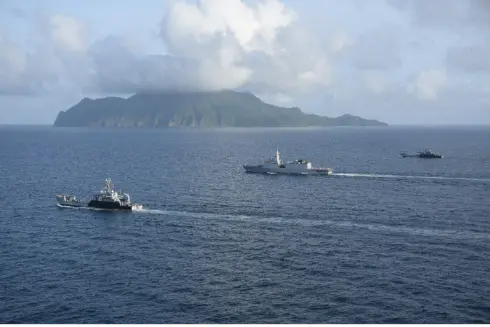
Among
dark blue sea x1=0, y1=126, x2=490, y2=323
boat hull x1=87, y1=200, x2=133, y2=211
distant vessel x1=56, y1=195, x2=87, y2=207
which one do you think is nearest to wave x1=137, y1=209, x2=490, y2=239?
dark blue sea x1=0, y1=126, x2=490, y2=323

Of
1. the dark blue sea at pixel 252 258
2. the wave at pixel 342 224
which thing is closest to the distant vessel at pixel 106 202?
the dark blue sea at pixel 252 258

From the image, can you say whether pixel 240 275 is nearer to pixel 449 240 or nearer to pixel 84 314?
pixel 84 314

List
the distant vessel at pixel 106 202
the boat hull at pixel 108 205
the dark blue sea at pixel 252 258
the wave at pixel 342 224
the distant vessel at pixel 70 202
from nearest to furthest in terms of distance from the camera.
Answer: the dark blue sea at pixel 252 258 < the wave at pixel 342 224 < the boat hull at pixel 108 205 < the distant vessel at pixel 106 202 < the distant vessel at pixel 70 202

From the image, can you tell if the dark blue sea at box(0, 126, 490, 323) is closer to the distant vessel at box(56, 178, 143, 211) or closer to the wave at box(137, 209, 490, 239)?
the wave at box(137, 209, 490, 239)

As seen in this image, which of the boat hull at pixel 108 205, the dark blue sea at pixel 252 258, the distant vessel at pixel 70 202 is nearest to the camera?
the dark blue sea at pixel 252 258

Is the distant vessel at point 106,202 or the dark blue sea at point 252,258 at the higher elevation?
the distant vessel at point 106,202

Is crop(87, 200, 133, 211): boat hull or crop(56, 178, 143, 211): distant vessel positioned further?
crop(56, 178, 143, 211): distant vessel

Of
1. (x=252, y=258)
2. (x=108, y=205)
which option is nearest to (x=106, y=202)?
(x=108, y=205)

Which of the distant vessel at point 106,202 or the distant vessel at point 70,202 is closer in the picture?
the distant vessel at point 106,202

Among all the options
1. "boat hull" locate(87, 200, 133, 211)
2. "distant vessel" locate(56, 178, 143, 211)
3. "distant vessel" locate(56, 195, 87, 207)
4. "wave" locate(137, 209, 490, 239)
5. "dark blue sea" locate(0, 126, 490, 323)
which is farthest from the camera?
"distant vessel" locate(56, 195, 87, 207)

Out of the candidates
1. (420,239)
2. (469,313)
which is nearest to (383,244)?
(420,239)

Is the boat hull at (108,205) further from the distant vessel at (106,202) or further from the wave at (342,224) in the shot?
the wave at (342,224)
